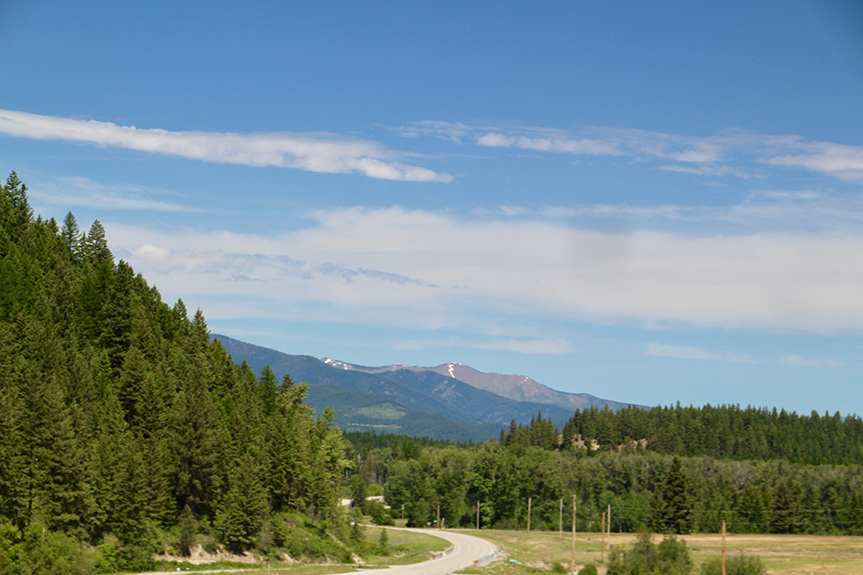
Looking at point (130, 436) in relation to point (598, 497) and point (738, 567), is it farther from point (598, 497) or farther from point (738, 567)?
point (598, 497)

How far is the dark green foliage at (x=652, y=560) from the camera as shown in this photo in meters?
79.5

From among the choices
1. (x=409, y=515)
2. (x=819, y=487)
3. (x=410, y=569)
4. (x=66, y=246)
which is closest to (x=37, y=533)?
(x=410, y=569)

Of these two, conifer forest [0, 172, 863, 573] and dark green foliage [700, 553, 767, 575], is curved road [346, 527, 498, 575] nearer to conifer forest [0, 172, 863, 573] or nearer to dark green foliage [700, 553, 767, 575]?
conifer forest [0, 172, 863, 573]

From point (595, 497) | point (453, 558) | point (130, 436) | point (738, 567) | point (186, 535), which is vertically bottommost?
point (453, 558)

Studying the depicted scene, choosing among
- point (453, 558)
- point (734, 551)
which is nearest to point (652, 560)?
point (453, 558)

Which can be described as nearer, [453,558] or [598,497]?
[453,558]

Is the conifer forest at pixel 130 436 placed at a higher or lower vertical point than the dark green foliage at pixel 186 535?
higher

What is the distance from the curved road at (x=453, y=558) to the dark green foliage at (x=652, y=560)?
1840cm

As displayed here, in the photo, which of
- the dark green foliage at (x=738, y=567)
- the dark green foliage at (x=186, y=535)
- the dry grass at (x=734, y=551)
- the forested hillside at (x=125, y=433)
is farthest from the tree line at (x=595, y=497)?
the dark green foliage at (x=186, y=535)

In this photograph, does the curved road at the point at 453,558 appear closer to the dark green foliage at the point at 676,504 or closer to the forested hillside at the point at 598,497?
the forested hillside at the point at 598,497

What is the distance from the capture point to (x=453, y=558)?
3885 inches

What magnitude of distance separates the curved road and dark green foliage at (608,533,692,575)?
725 inches

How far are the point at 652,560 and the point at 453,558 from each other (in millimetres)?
27639

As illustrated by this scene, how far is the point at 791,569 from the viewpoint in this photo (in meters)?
94.2
